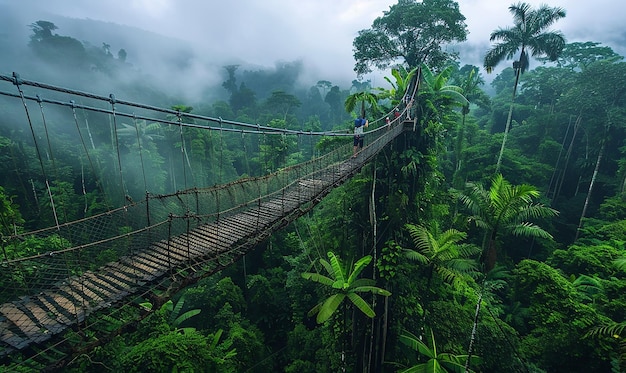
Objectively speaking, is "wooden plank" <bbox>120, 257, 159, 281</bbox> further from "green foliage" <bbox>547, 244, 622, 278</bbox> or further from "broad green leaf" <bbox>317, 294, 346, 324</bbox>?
"green foliage" <bbox>547, 244, 622, 278</bbox>

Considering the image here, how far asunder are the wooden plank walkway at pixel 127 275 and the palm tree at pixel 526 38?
341 inches

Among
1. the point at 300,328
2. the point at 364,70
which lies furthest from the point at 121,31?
the point at 300,328

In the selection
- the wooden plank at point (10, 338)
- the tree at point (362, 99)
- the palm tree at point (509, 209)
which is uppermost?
the tree at point (362, 99)

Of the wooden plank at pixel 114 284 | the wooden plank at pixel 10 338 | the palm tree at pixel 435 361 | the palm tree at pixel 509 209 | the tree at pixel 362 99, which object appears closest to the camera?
the wooden plank at pixel 10 338

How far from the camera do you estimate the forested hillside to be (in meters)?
4.27

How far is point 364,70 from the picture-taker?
10.4m

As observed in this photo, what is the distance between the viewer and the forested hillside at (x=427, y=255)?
427 cm

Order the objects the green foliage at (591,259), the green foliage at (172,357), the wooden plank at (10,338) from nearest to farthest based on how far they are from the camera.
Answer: the wooden plank at (10,338) → the green foliage at (172,357) → the green foliage at (591,259)

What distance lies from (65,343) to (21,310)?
409mm

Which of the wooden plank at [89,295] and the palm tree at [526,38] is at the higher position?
the palm tree at [526,38]

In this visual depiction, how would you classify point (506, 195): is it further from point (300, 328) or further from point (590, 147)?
point (590, 147)

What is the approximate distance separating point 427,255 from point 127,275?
4.39 metres

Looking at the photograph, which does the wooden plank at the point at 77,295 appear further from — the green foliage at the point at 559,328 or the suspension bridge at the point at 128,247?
the green foliage at the point at 559,328

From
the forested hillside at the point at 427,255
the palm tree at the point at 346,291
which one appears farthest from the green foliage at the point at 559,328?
the palm tree at the point at 346,291
